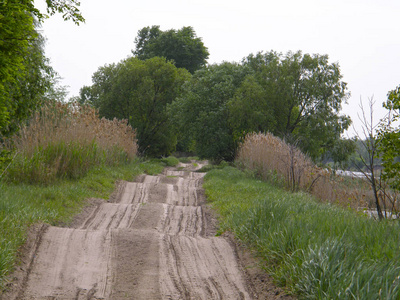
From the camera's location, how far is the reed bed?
437 inches

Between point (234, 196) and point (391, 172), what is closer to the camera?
point (391, 172)

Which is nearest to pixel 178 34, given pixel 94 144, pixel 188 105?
pixel 188 105

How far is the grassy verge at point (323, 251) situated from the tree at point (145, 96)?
26.1 metres

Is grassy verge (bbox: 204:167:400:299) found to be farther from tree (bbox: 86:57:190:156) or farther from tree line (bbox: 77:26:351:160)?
tree (bbox: 86:57:190:156)

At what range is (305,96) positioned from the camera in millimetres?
28922

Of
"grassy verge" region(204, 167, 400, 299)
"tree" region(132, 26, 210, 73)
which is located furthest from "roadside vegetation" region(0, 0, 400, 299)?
"tree" region(132, 26, 210, 73)

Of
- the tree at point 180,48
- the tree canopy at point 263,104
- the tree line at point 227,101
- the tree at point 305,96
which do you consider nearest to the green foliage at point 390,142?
the tree line at point 227,101

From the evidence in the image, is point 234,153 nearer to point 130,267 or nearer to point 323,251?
point 130,267

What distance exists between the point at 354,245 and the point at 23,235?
4273mm

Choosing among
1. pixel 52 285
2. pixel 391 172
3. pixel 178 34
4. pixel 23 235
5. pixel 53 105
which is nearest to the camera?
pixel 52 285

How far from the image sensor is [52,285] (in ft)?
14.9

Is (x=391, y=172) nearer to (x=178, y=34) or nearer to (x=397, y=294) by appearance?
(x=397, y=294)

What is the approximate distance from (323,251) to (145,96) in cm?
2846

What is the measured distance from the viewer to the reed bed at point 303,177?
1110 centimetres
